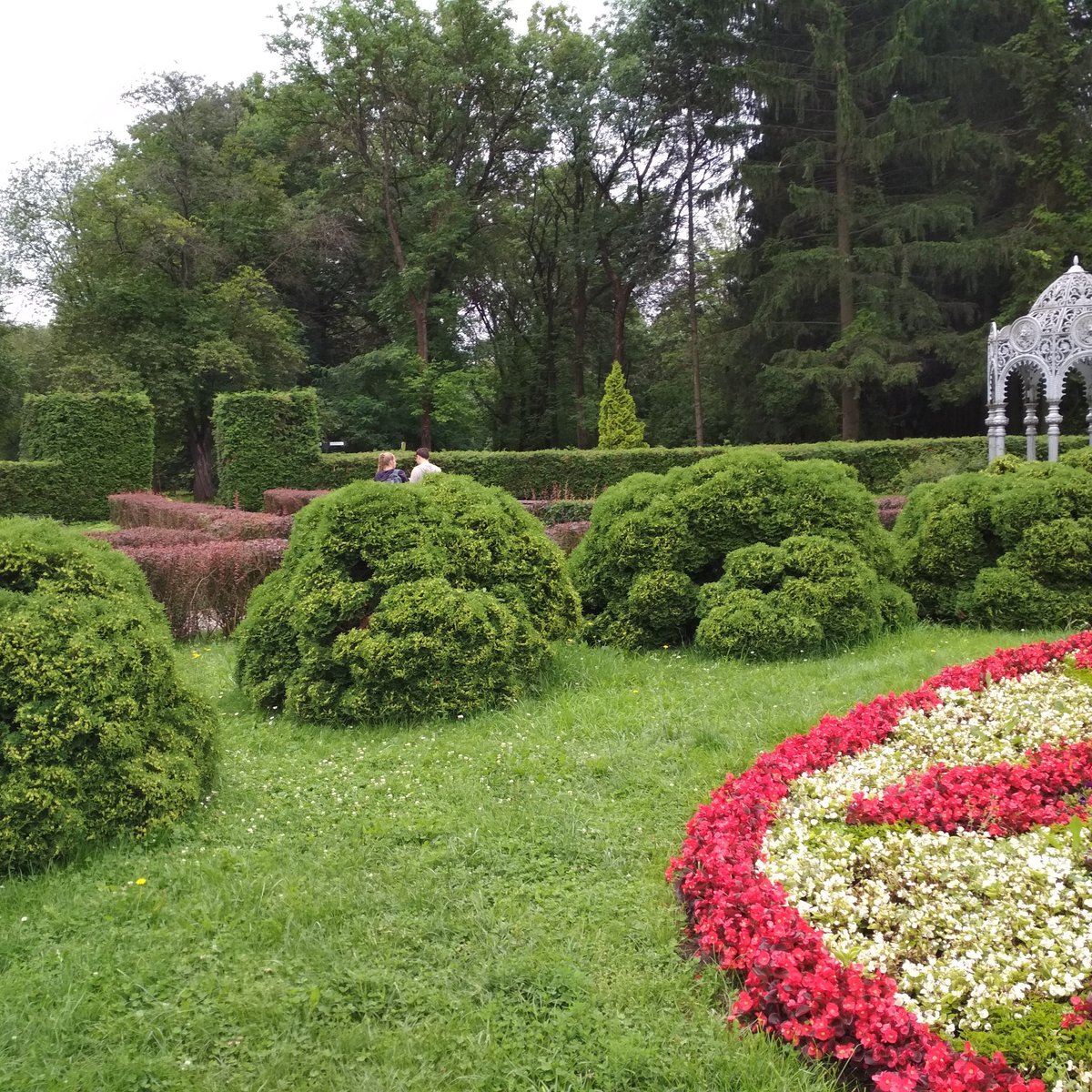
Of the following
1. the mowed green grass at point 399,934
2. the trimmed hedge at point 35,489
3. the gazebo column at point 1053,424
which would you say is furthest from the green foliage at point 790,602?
the trimmed hedge at point 35,489

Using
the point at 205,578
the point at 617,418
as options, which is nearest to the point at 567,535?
the point at 205,578

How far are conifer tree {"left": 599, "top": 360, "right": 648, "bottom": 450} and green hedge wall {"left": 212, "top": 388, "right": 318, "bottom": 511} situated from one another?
12029mm

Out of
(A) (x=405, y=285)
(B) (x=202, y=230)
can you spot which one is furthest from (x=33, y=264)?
(A) (x=405, y=285)

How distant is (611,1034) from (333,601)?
320 centimetres

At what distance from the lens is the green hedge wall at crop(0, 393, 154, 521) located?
20000 millimetres

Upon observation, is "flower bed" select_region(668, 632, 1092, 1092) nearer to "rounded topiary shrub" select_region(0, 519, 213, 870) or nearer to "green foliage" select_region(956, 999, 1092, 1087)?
"green foliage" select_region(956, 999, 1092, 1087)

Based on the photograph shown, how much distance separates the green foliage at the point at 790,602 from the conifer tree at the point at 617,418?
23.1m

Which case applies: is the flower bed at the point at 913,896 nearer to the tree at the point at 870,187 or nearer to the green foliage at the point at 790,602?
the green foliage at the point at 790,602

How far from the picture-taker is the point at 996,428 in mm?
15469

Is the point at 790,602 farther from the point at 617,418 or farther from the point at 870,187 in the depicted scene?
the point at 617,418

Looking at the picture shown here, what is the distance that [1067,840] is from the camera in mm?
2826

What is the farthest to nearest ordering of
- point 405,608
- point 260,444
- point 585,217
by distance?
point 585,217 < point 260,444 < point 405,608

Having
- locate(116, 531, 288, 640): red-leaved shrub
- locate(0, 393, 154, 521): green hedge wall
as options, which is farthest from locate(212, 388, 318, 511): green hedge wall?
locate(116, 531, 288, 640): red-leaved shrub

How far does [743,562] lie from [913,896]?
3754 mm
